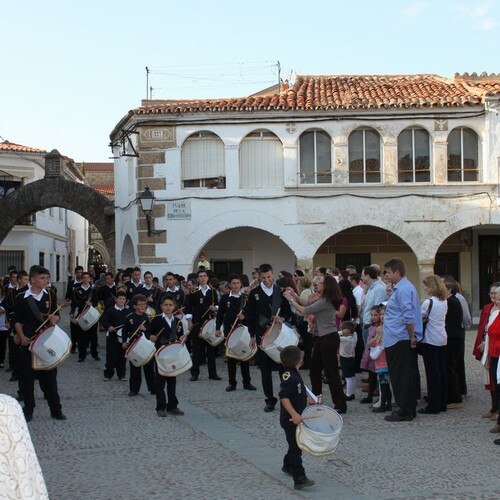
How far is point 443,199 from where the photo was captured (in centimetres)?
2231

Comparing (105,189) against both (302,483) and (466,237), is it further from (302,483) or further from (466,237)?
(302,483)

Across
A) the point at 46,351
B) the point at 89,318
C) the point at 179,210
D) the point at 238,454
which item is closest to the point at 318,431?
the point at 238,454

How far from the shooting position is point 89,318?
16.2m

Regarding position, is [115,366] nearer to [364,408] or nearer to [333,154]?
[364,408]

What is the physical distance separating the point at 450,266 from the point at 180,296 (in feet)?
37.9

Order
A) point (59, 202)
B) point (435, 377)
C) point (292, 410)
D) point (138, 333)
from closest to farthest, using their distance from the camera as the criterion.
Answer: point (292, 410), point (435, 377), point (138, 333), point (59, 202)

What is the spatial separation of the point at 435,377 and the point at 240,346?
9.74ft

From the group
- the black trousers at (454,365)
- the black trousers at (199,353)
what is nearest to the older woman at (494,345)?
the black trousers at (454,365)

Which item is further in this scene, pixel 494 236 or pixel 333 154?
pixel 494 236

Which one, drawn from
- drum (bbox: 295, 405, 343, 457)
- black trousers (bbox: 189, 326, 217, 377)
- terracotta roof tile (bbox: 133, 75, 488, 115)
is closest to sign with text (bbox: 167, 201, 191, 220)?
terracotta roof tile (bbox: 133, 75, 488, 115)

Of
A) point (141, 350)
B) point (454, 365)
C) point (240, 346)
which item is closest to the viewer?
point (454, 365)

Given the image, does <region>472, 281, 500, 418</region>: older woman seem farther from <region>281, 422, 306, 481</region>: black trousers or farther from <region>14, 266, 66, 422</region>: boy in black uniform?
<region>14, 266, 66, 422</region>: boy in black uniform

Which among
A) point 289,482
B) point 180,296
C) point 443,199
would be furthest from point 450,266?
point 289,482

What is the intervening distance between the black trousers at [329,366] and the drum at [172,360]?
63.4 inches
